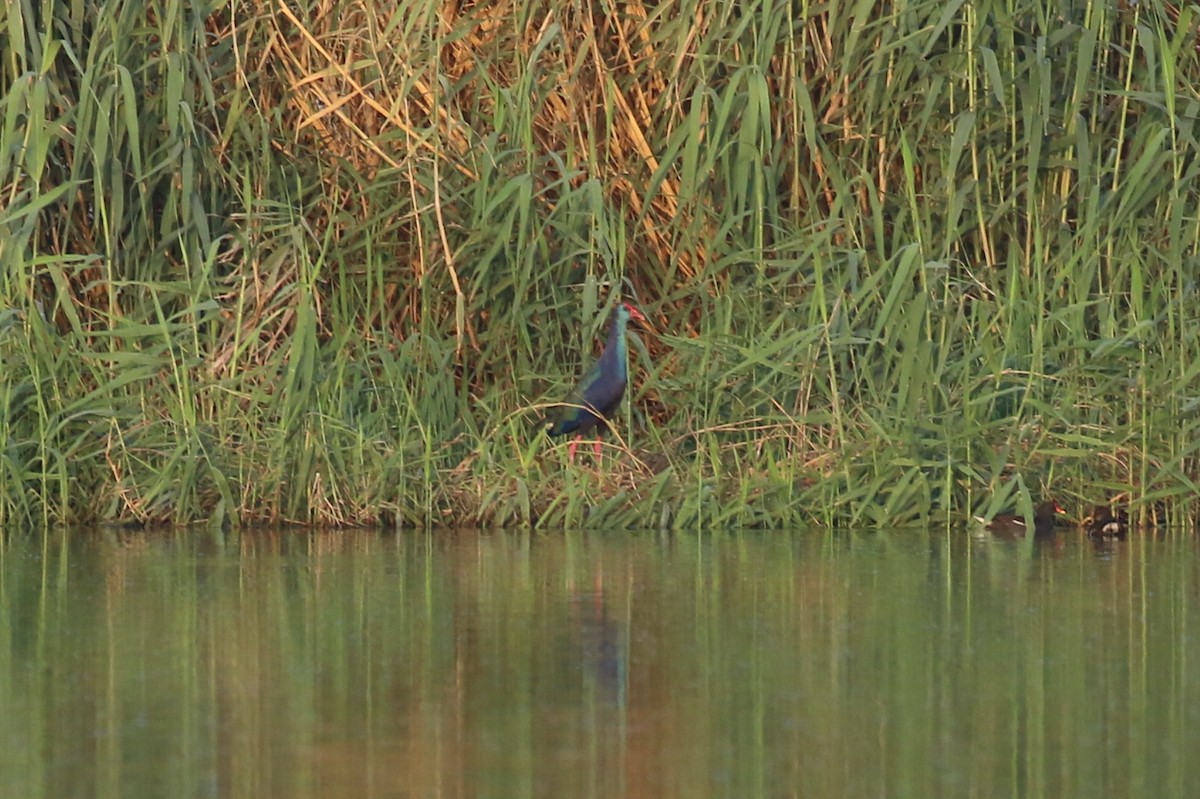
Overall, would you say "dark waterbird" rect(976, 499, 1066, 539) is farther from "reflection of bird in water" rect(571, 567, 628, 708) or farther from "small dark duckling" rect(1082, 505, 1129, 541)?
"reflection of bird in water" rect(571, 567, 628, 708)

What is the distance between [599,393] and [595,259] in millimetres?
598

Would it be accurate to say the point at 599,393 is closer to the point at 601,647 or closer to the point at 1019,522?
the point at 1019,522

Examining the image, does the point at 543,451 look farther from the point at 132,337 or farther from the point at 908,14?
the point at 908,14

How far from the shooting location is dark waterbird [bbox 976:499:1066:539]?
768cm

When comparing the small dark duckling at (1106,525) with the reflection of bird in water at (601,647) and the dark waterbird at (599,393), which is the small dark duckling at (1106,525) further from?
the reflection of bird in water at (601,647)

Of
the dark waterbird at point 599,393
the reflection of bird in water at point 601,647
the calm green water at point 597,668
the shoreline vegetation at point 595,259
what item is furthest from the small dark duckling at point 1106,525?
the reflection of bird in water at point 601,647

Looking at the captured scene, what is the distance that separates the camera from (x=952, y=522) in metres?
7.83

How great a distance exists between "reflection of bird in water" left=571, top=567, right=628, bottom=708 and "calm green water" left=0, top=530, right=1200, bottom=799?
1cm

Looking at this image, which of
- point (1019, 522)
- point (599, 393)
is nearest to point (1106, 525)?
point (1019, 522)

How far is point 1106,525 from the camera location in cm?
767

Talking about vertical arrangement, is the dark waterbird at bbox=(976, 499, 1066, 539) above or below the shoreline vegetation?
below

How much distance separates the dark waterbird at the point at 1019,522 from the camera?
7.68 meters

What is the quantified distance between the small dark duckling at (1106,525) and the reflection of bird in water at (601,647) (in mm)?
2084

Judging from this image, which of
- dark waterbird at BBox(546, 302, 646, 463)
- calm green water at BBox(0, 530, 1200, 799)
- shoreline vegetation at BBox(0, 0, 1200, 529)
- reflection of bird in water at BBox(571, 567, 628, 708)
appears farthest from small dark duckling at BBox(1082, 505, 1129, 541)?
reflection of bird in water at BBox(571, 567, 628, 708)
